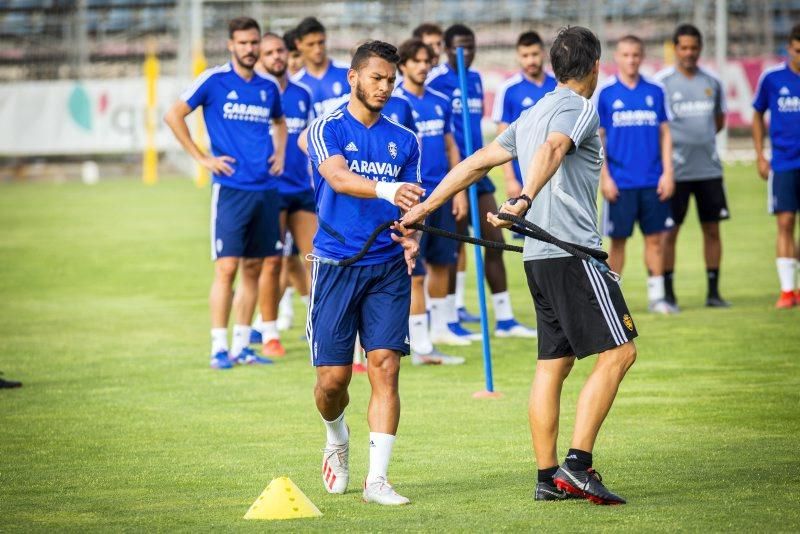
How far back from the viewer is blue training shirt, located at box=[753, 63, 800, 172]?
13570 millimetres

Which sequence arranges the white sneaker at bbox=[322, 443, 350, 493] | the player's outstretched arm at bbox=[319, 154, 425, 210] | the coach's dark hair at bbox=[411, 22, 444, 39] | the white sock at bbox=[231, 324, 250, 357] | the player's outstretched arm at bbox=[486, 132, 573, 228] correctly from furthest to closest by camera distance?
the coach's dark hair at bbox=[411, 22, 444, 39]
the white sock at bbox=[231, 324, 250, 357]
the white sneaker at bbox=[322, 443, 350, 493]
the player's outstretched arm at bbox=[319, 154, 425, 210]
the player's outstretched arm at bbox=[486, 132, 573, 228]

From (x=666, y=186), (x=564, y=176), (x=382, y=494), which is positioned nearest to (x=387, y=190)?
(x=564, y=176)

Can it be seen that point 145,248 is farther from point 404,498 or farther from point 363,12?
point 363,12

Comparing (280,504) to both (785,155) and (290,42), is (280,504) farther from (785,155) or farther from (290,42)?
(785,155)

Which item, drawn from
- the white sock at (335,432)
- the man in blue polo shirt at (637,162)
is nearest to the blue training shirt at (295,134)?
the man in blue polo shirt at (637,162)

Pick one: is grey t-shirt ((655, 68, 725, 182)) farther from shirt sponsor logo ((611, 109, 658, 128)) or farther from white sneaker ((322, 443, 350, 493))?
white sneaker ((322, 443, 350, 493))

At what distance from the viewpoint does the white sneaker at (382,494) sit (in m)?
6.32

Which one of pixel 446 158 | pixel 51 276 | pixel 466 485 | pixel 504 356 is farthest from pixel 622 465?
pixel 51 276

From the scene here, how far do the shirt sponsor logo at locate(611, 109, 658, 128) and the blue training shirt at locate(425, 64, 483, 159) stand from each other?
5.69ft

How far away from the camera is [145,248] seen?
2088 cm

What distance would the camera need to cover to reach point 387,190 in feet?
20.7

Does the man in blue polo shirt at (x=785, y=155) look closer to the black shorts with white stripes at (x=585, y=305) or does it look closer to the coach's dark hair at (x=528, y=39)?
the coach's dark hair at (x=528, y=39)

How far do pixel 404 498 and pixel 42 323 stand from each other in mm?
8190

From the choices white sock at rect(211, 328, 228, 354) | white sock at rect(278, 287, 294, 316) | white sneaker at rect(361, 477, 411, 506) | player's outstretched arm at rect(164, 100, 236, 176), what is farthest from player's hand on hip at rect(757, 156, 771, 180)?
white sneaker at rect(361, 477, 411, 506)
